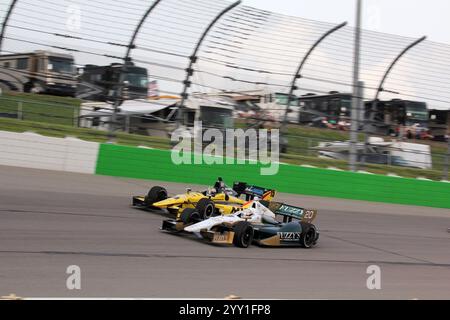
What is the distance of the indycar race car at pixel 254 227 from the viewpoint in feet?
25.9

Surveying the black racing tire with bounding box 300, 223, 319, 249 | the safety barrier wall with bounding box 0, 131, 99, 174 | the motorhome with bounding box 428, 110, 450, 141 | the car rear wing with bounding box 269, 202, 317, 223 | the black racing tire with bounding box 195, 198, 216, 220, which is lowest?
the black racing tire with bounding box 300, 223, 319, 249

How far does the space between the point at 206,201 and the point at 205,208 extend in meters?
0.11

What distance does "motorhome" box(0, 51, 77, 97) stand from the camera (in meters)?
13.2

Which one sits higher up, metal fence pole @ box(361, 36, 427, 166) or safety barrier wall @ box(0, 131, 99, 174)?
metal fence pole @ box(361, 36, 427, 166)

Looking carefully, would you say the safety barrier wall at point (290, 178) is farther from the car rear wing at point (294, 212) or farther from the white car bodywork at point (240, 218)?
the white car bodywork at point (240, 218)

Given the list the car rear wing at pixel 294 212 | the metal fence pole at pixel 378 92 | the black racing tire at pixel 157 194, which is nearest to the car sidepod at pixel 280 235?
the car rear wing at pixel 294 212

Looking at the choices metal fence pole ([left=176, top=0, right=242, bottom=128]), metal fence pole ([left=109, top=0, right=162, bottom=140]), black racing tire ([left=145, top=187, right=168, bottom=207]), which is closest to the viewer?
black racing tire ([left=145, top=187, right=168, bottom=207])

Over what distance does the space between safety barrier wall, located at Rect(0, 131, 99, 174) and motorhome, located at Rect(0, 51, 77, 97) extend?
0.97 m

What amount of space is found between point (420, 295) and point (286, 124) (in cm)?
831

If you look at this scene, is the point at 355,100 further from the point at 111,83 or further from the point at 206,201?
the point at 206,201

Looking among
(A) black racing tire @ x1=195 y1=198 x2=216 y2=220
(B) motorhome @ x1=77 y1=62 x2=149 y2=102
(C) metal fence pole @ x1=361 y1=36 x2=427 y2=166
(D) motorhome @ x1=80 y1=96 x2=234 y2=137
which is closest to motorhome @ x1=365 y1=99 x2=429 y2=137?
(C) metal fence pole @ x1=361 y1=36 x2=427 y2=166

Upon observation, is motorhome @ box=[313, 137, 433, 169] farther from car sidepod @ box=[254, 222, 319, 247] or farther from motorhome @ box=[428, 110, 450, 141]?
car sidepod @ box=[254, 222, 319, 247]

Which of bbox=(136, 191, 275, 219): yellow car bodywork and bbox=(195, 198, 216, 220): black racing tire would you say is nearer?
bbox=(195, 198, 216, 220): black racing tire

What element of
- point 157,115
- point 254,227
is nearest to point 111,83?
point 157,115
